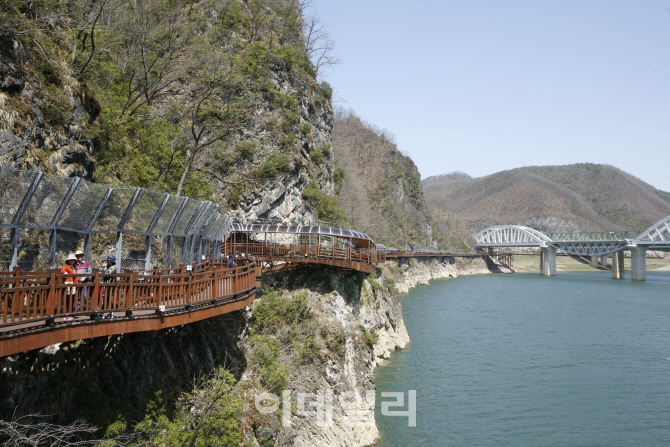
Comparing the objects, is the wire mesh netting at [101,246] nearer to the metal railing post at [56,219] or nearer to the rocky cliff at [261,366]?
the rocky cliff at [261,366]

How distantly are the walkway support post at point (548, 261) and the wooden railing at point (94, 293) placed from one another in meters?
128

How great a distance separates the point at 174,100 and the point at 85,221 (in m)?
32.2

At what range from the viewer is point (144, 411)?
41.9 feet

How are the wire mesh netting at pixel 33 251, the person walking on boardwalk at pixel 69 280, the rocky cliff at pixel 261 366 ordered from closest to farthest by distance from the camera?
the person walking on boardwalk at pixel 69 280
the rocky cliff at pixel 261 366
the wire mesh netting at pixel 33 251

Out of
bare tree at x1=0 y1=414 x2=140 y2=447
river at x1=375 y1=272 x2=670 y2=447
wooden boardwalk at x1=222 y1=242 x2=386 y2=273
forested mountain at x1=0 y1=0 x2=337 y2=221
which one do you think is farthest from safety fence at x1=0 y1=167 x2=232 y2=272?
river at x1=375 y1=272 x2=670 y2=447

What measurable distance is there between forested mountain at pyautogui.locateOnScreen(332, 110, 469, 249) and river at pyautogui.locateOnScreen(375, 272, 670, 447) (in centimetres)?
5399

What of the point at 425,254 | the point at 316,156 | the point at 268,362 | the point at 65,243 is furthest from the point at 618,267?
the point at 65,243

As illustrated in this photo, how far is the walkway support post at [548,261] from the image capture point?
→ 126750mm

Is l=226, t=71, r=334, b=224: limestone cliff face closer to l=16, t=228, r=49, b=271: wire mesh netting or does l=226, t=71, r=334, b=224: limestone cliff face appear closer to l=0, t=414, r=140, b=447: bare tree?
l=16, t=228, r=49, b=271: wire mesh netting

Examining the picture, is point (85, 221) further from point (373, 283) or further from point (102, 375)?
point (373, 283)

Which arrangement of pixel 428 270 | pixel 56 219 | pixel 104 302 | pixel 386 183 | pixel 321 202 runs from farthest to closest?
pixel 386 183 < pixel 428 270 < pixel 321 202 < pixel 56 219 < pixel 104 302

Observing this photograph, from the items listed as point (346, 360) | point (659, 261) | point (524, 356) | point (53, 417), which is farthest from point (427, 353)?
point (659, 261)

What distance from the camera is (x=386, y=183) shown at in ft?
413

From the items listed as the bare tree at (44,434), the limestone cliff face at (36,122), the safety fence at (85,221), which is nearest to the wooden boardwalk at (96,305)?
the safety fence at (85,221)
